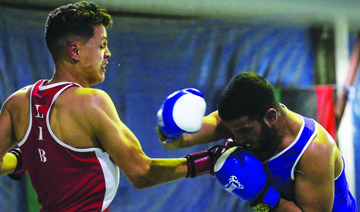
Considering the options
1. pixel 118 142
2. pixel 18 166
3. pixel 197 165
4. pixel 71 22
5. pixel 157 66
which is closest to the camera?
pixel 118 142

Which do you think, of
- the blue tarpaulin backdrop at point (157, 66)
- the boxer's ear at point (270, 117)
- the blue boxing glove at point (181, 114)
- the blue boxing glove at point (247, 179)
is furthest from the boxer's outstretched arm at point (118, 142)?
the blue tarpaulin backdrop at point (157, 66)

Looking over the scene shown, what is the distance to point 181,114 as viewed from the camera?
190cm

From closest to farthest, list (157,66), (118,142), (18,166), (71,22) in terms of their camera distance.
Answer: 1. (118,142)
2. (71,22)
3. (18,166)
4. (157,66)

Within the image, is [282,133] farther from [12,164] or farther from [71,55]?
[12,164]

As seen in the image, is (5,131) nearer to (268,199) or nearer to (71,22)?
(71,22)

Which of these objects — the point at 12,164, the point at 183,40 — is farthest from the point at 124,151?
the point at 183,40

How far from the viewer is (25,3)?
3.13 meters

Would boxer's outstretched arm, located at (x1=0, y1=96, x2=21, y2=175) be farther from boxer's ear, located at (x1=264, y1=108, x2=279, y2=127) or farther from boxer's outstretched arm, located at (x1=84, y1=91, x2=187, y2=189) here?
boxer's ear, located at (x1=264, y1=108, x2=279, y2=127)

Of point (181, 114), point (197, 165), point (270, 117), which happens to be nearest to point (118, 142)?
point (181, 114)

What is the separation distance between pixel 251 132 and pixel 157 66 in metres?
1.75

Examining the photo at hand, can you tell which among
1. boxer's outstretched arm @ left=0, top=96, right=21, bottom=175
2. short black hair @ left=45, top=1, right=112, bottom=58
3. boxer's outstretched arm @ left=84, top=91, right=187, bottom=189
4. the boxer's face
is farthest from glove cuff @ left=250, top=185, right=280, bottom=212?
boxer's outstretched arm @ left=0, top=96, right=21, bottom=175

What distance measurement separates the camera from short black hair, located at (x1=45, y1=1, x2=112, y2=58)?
1940 millimetres

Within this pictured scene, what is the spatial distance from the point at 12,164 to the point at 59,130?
55 centimetres

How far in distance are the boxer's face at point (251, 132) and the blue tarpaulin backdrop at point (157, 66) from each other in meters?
1.58
